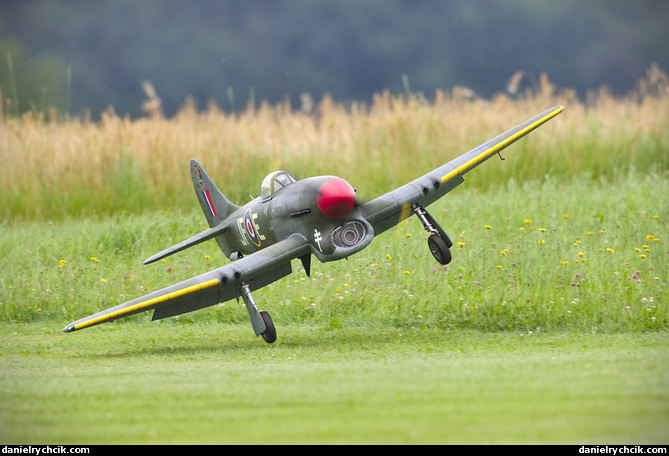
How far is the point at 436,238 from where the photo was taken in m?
9.47

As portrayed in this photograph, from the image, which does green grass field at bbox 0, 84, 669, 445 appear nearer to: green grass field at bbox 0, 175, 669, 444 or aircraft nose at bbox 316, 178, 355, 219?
green grass field at bbox 0, 175, 669, 444

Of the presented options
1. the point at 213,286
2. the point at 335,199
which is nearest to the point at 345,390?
the point at 213,286

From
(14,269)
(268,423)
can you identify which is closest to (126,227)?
(14,269)

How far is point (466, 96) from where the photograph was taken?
62.2 feet

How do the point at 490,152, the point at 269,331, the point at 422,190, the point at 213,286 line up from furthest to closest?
the point at 490,152
the point at 422,190
the point at 269,331
the point at 213,286

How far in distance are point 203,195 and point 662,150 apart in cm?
1130

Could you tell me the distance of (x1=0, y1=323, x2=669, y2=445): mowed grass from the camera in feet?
17.8

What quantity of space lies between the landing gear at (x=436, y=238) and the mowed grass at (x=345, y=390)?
39.1 inches

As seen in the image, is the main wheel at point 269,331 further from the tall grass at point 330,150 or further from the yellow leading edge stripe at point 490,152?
the tall grass at point 330,150

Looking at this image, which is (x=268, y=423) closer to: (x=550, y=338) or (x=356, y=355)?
(x=356, y=355)

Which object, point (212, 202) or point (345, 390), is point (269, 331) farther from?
point (345, 390)

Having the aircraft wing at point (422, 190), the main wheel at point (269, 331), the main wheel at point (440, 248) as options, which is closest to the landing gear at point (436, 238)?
the main wheel at point (440, 248)

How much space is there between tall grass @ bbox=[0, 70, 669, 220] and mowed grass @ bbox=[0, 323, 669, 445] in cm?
750

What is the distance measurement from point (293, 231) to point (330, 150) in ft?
29.6
